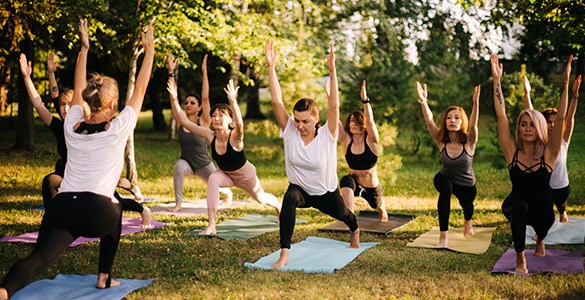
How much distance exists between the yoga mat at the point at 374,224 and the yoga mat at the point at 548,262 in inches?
75.6

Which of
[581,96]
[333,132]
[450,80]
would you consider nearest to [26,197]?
[333,132]

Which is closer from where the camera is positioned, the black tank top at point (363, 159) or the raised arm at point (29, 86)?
the raised arm at point (29, 86)

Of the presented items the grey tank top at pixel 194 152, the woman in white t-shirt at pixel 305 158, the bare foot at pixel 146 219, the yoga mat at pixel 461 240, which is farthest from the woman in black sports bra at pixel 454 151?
the grey tank top at pixel 194 152

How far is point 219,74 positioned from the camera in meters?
26.3

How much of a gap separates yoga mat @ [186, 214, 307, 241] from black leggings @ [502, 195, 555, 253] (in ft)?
10.6

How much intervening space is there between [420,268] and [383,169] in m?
6.38

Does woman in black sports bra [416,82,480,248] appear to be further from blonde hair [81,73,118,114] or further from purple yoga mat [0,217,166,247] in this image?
blonde hair [81,73,118,114]

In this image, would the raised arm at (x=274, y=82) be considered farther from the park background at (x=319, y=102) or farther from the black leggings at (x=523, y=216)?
the black leggings at (x=523, y=216)

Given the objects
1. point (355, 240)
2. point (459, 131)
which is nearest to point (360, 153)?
point (459, 131)

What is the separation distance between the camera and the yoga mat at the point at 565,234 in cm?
817

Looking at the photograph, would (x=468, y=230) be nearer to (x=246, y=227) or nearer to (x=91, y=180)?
(x=246, y=227)

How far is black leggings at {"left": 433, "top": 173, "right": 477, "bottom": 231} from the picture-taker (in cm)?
790

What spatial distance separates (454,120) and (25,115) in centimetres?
1348

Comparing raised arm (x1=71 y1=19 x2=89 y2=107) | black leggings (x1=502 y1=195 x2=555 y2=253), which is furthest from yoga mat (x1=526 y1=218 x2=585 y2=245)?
raised arm (x1=71 y1=19 x2=89 y2=107)
